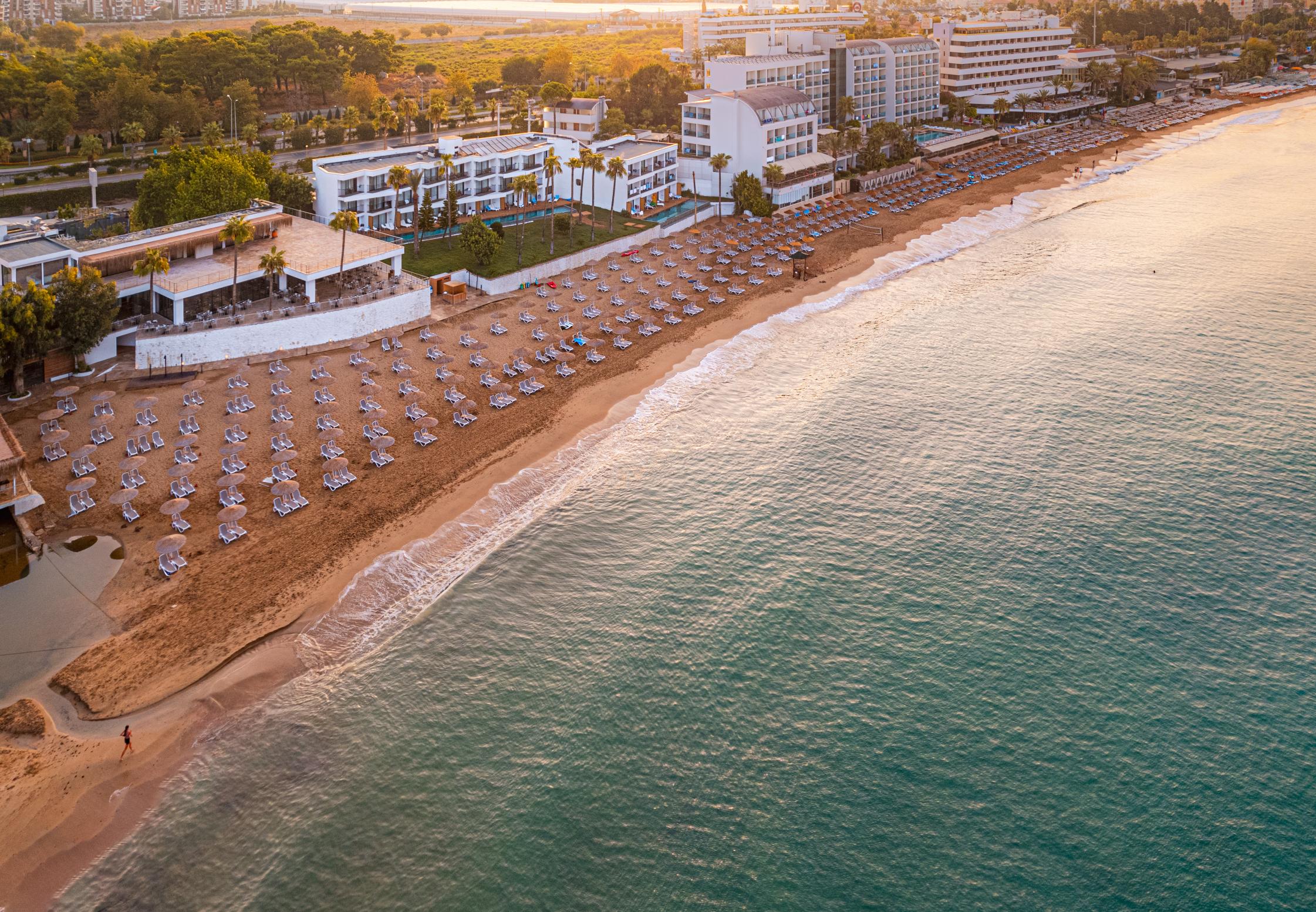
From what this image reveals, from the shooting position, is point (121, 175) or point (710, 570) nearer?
point (710, 570)

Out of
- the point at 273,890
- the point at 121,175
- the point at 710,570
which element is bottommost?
the point at 273,890

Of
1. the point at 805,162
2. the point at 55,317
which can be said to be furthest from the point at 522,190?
the point at 805,162

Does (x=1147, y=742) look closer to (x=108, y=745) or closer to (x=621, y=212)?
(x=108, y=745)

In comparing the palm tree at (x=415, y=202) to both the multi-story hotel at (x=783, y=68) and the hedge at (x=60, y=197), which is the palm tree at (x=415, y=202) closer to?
the hedge at (x=60, y=197)

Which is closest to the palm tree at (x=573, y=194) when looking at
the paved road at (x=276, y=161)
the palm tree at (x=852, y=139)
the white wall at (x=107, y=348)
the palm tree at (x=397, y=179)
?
the palm tree at (x=397, y=179)

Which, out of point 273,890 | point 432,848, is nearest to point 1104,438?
point 432,848

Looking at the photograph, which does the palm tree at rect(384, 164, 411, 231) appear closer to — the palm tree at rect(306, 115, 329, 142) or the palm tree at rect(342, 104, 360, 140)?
the palm tree at rect(306, 115, 329, 142)

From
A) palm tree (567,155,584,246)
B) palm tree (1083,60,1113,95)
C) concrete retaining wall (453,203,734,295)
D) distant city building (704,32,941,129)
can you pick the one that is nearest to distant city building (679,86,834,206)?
concrete retaining wall (453,203,734,295)

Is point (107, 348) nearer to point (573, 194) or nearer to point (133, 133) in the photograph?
point (573, 194)
